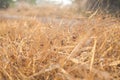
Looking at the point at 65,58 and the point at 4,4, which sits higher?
the point at 4,4

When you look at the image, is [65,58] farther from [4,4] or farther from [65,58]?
[4,4]

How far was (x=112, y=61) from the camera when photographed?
1225 millimetres

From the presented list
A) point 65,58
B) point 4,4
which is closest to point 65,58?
point 65,58

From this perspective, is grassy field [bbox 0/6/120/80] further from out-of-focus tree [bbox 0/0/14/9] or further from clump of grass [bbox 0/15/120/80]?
out-of-focus tree [bbox 0/0/14/9]

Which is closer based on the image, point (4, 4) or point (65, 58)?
point (65, 58)

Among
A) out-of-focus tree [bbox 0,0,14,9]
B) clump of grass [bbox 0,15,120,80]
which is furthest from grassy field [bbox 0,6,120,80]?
out-of-focus tree [bbox 0,0,14,9]

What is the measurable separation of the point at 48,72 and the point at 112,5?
3.51 meters

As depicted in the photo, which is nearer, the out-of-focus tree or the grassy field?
the grassy field

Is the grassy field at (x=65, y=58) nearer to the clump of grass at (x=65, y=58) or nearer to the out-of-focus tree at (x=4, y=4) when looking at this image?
the clump of grass at (x=65, y=58)

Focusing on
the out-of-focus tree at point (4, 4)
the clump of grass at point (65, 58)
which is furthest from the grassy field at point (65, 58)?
the out-of-focus tree at point (4, 4)

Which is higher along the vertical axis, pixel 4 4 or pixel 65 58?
pixel 4 4

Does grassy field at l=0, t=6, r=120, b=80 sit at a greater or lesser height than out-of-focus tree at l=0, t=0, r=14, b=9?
lesser

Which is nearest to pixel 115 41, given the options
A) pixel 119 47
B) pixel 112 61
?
pixel 119 47

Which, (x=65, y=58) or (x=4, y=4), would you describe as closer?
(x=65, y=58)
